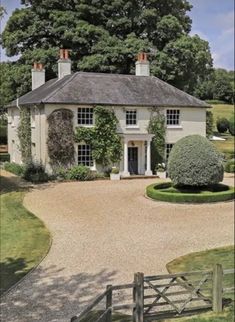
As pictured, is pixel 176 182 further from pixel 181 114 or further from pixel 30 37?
pixel 30 37

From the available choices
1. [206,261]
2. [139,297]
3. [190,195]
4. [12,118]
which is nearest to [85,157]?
[12,118]

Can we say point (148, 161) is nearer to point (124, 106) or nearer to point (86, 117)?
point (124, 106)

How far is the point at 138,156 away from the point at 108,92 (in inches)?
183

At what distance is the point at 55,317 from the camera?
382 inches

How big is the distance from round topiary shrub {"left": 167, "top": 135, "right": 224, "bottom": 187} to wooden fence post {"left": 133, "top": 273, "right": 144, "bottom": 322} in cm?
1415

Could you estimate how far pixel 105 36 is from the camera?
38562mm

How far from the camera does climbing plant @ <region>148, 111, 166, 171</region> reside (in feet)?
106

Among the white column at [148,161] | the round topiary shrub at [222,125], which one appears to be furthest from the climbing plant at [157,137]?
the round topiary shrub at [222,125]

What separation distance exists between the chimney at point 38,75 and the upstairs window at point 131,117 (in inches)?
327

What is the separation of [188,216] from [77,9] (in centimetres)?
2508

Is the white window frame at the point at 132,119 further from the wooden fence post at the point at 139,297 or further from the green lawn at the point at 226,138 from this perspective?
the wooden fence post at the point at 139,297

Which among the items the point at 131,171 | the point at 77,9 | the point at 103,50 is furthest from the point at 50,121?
the point at 77,9

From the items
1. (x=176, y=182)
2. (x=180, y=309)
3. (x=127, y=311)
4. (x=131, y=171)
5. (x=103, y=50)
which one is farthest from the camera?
(x=103, y=50)

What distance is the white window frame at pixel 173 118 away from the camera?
3291 centimetres
